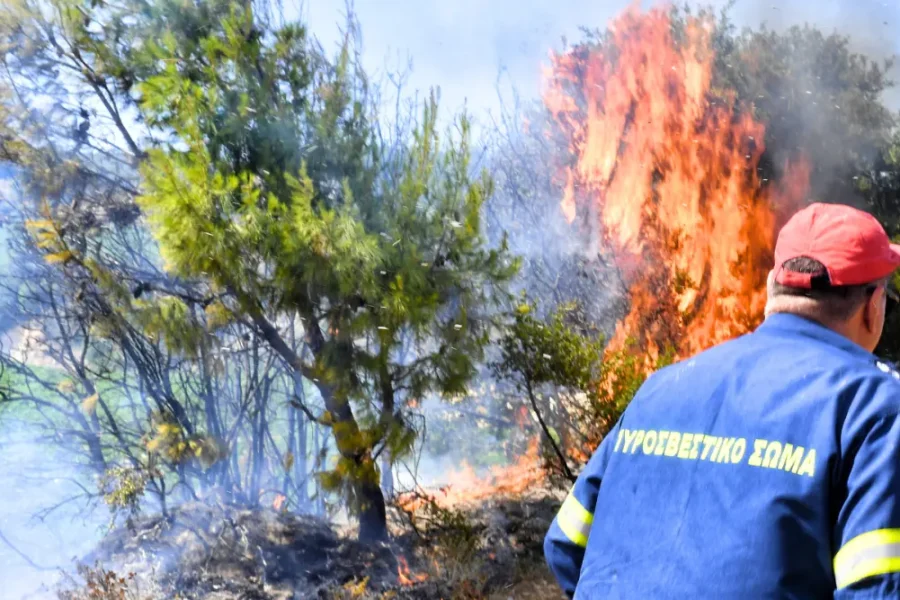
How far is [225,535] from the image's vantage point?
6.00 m

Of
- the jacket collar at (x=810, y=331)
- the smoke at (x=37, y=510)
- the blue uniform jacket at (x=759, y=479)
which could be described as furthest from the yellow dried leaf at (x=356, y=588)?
the jacket collar at (x=810, y=331)

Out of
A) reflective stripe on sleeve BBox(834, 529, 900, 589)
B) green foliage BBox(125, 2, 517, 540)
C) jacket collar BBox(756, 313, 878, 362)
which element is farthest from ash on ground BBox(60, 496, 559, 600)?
reflective stripe on sleeve BBox(834, 529, 900, 589)

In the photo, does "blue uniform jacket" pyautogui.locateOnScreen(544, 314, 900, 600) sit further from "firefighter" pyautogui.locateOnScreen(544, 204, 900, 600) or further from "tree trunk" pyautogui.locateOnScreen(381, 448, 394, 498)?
"tree trunk" pyautogui.locateOnScreen(381, 448, 394, 498)

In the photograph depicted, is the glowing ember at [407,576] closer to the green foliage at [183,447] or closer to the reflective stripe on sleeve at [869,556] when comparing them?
the green foliage at [183,447]

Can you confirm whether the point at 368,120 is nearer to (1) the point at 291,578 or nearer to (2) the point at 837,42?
(1) the point at 291,578

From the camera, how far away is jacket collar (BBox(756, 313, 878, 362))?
1573 mm

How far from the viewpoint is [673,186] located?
7184 mm

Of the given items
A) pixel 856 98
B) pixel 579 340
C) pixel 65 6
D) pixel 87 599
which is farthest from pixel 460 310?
pixel 856 98

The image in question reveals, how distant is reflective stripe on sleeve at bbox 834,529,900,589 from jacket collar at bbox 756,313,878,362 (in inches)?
15.3

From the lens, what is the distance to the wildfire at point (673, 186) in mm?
6793

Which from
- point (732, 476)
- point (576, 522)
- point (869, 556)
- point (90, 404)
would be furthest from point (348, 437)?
point (869, 556)

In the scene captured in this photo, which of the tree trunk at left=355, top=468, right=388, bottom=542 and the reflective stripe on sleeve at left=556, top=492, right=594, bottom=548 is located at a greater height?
the tree trunk at left=355, top=468, right=388, bottom=542

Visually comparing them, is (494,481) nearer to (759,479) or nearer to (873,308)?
(873,308)

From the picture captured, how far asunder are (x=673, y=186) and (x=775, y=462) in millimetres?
6092
